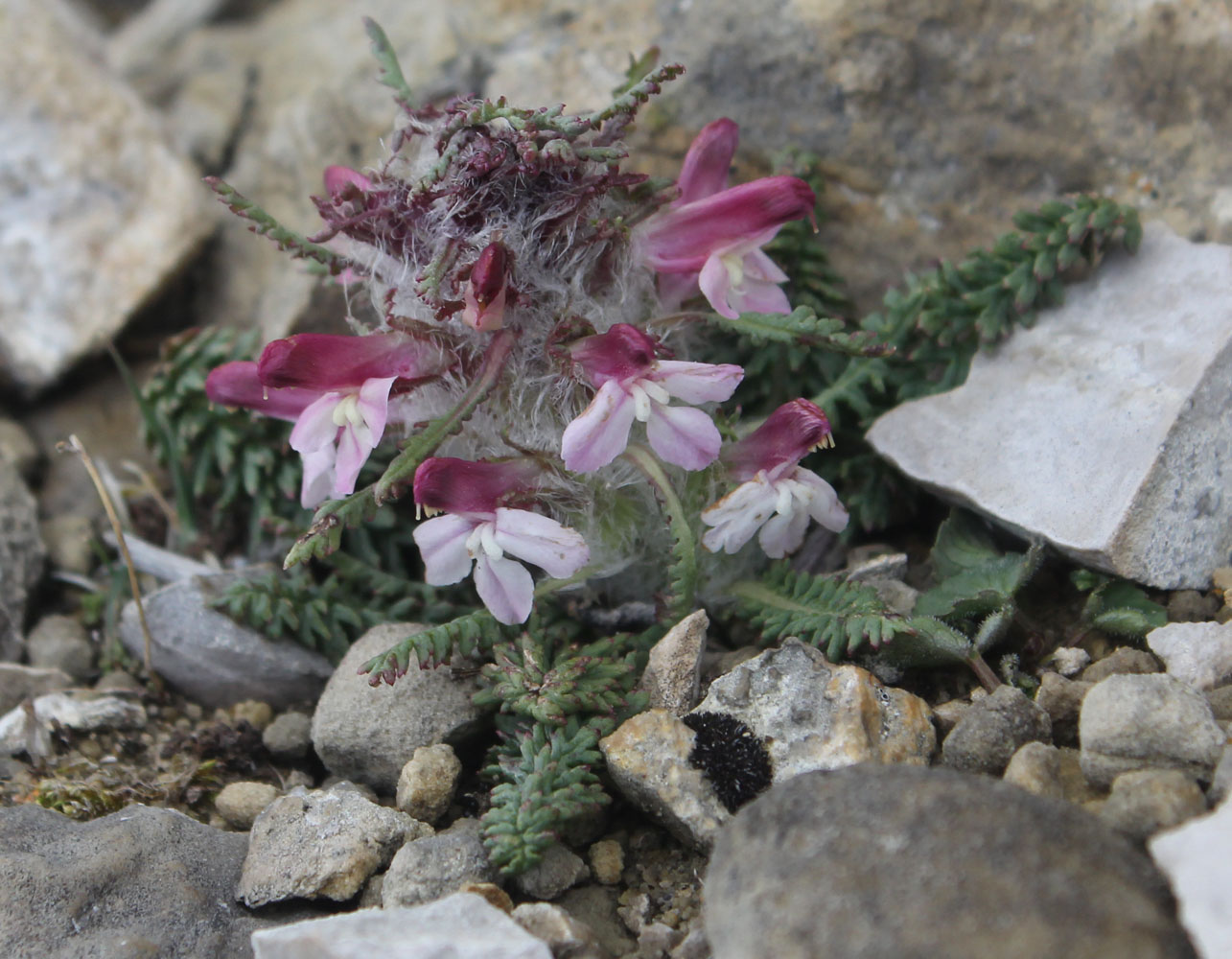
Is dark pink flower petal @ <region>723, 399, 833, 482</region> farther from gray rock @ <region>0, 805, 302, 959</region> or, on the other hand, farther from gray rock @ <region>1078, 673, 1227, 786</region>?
gray rock @ <region>0, 805, 302, 959</region>

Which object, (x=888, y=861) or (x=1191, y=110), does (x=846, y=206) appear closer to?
(x=1191, y=110)

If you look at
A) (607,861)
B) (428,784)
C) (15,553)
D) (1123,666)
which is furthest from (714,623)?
(15,553)

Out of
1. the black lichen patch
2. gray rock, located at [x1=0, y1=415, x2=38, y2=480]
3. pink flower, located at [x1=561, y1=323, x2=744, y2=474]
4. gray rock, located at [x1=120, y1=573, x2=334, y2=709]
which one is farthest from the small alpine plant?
gray rock, located at [x1=0, y1=415, x2=38, y2=480]

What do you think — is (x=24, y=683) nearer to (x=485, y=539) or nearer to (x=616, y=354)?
(x=485, y=539)

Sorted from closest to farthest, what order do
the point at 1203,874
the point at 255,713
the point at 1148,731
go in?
the point at 1203,874
the point at 1148,731
the point at 255,713

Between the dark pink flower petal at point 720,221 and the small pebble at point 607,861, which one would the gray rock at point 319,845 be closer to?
the small pebble at point 607,861
